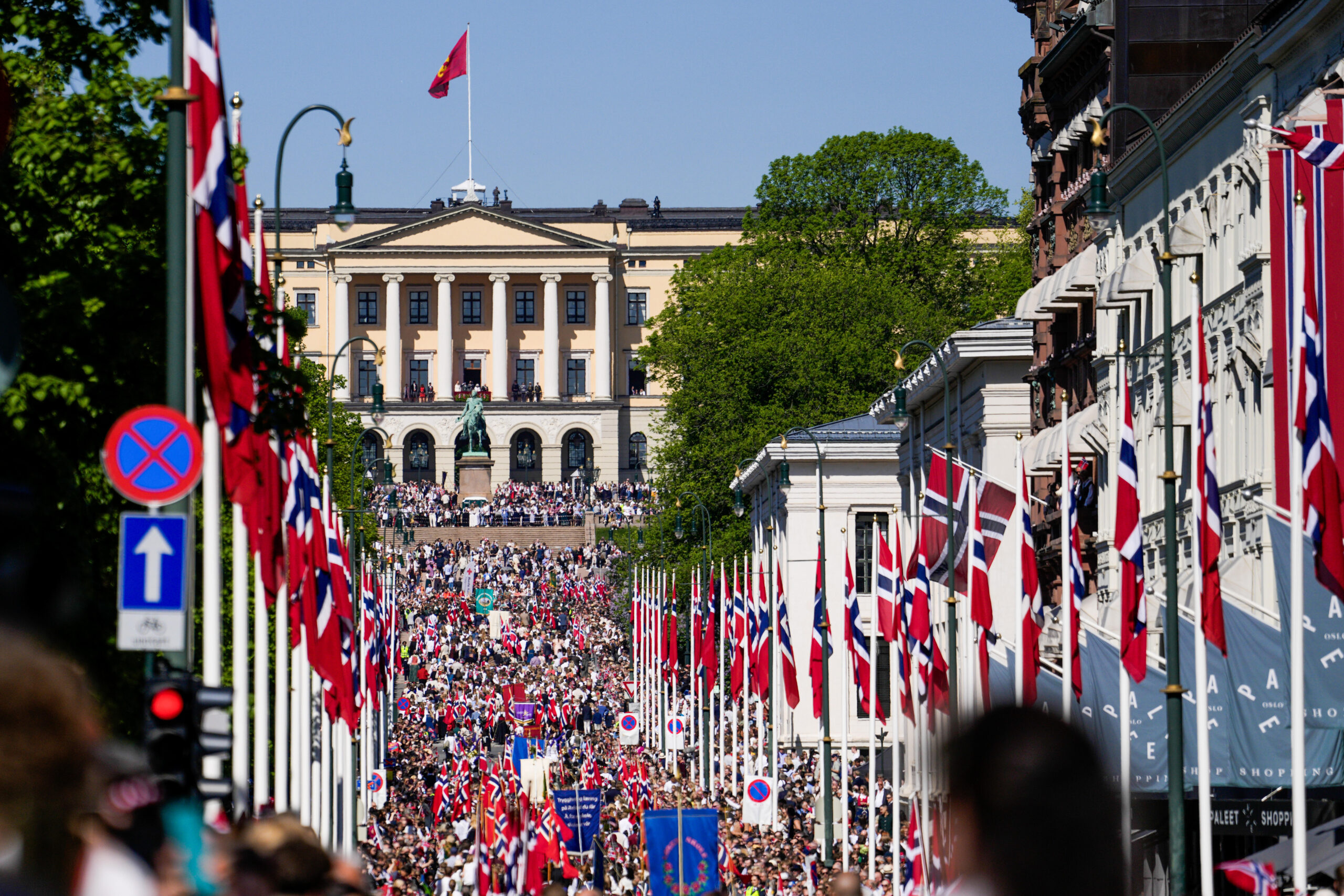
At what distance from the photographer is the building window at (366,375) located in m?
140

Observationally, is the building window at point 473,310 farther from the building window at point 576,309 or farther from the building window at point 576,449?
the building window at point 576,449

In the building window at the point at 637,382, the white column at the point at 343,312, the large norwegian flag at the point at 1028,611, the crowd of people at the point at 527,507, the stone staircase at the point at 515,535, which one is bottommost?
the large norwegian flag at the point at 1028,611

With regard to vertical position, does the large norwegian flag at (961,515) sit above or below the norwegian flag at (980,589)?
above

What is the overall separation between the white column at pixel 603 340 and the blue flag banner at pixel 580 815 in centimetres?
10930

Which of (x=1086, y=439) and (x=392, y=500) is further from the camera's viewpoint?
(x=392, y=500)

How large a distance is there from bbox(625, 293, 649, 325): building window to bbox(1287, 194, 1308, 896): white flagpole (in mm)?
127931

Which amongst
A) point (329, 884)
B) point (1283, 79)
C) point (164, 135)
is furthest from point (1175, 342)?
point (329, 884)

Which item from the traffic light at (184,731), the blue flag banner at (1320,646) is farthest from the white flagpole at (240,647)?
the blue flag banner at (1320,646)

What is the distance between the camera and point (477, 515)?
355ft

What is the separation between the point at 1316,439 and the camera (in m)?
19.4

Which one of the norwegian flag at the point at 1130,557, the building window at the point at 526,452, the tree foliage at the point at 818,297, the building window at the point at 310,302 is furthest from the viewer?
the building window at the point at 310,302

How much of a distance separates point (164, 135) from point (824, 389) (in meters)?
55.3

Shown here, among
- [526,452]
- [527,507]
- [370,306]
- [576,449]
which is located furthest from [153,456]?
[370,306]

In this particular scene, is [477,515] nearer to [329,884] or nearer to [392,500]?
[392,500]
